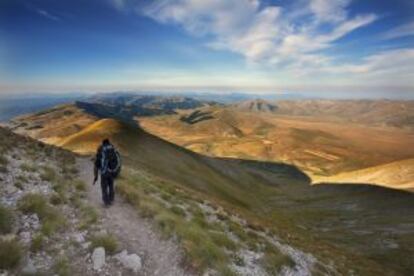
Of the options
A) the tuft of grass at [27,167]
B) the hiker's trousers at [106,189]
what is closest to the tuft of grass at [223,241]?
the hiker's trousers at [106,189]

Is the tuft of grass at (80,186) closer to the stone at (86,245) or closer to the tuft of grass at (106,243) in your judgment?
the tuft of grass at (106,243)

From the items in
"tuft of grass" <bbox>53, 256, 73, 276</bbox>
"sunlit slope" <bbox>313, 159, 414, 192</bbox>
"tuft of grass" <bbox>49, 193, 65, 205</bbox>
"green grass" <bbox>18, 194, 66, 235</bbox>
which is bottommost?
"sunlit slope" <bbox>313, 159, 414, 192</bbox>

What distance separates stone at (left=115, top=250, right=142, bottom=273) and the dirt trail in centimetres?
20

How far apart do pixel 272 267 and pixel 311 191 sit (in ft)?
346

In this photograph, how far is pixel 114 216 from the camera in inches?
611

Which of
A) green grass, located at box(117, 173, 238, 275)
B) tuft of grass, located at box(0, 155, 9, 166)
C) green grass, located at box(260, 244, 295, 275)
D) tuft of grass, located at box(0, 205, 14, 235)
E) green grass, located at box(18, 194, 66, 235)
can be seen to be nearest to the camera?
tuft of grass, located at box(0, 205, 14, 235)

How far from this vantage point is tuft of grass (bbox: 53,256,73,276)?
394 inches

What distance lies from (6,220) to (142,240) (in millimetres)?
4887

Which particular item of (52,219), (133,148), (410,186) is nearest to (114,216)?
(52,219)

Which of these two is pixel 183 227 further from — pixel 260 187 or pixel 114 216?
pixel 260 187

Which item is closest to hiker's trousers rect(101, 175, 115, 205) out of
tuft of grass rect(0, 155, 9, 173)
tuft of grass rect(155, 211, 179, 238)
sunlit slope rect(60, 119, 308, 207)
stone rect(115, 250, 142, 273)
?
tuft of grass rect(155, 211, 179, 238)

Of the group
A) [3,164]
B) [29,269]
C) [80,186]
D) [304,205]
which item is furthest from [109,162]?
[304,205]

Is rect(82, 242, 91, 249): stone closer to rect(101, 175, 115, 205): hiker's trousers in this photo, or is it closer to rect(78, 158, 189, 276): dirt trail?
rect(78, 158, 189, 276): dirt trail

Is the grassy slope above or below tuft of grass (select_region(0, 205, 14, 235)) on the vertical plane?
below
